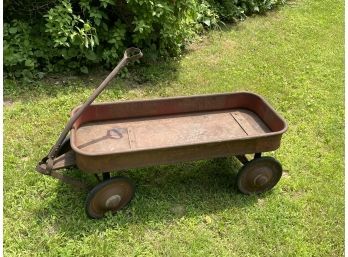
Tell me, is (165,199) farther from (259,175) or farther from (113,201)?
(259,175)

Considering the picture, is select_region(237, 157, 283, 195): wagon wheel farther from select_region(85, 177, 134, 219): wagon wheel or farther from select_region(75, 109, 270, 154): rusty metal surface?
select_region(85, 177, 134, 219): wagon wheel

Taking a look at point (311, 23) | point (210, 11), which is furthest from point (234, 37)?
point (311, 23)

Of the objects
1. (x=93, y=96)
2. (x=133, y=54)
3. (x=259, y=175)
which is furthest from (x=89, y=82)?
(x=259, y=175)

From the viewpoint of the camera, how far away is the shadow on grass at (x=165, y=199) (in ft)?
11.1

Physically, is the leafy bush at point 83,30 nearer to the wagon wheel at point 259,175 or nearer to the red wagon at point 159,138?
the red wagon at point 159,138

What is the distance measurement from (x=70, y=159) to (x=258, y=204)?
1696 millimetres

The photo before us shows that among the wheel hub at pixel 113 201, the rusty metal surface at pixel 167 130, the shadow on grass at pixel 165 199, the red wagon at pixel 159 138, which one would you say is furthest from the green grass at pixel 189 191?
the rusty metal surface at pixel 167 130

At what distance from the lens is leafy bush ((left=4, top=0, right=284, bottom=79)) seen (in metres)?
5.05

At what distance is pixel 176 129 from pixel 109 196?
3.02ft

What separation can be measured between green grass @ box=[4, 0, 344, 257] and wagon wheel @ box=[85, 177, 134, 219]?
0.31 feet

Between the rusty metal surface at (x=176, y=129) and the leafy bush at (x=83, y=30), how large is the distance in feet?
5.33

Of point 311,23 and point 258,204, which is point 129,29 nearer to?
point 258,204

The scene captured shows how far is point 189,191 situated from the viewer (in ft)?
12.4

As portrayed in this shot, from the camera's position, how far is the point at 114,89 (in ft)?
17.1
